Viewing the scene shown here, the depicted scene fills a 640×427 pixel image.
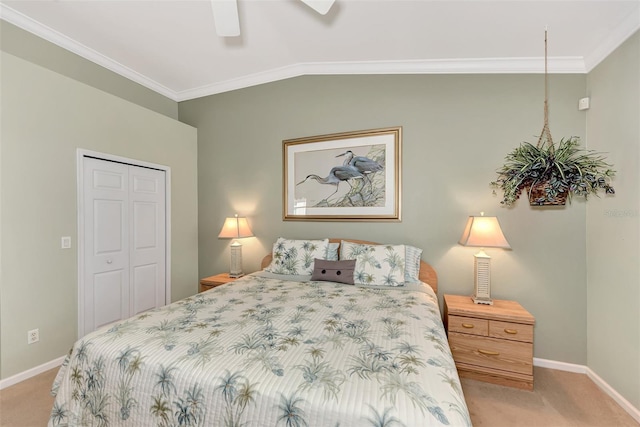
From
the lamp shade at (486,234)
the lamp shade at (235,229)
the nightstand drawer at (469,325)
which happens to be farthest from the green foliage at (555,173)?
the lamp shade at (235,229)

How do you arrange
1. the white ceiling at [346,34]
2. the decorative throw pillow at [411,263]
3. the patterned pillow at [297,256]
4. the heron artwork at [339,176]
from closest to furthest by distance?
1. the white ceiling at [346,34]
2. the decorative throw pillow at [411,263]
3. the patterned pillow at [297,256]
4. the heron artwork at [339,176]

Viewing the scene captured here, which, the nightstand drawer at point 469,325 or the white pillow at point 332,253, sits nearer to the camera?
the nightstand drawer at point 469,325

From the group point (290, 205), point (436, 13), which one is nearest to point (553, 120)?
point (436, 13)

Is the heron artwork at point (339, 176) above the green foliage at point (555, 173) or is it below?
above

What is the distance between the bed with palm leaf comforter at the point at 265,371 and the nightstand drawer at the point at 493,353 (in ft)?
2.37

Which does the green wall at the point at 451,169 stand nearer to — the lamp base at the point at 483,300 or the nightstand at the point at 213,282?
the lamp base at the point at 483,300

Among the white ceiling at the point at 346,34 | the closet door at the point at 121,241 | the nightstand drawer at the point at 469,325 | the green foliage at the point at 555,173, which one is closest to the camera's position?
the green foliage at the point at 555,173

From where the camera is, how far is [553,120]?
238cm

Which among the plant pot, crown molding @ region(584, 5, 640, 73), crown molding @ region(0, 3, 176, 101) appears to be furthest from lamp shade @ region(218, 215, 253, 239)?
crown molding @ region(584, 5, 640, 73)

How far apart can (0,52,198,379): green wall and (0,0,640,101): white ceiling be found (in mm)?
621

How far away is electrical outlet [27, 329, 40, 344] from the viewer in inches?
86.5

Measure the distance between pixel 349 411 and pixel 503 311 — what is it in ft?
6.02

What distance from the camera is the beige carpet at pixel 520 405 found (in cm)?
171

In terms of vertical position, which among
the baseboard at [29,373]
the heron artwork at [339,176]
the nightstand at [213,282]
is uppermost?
the heron artwork at [339,176]
